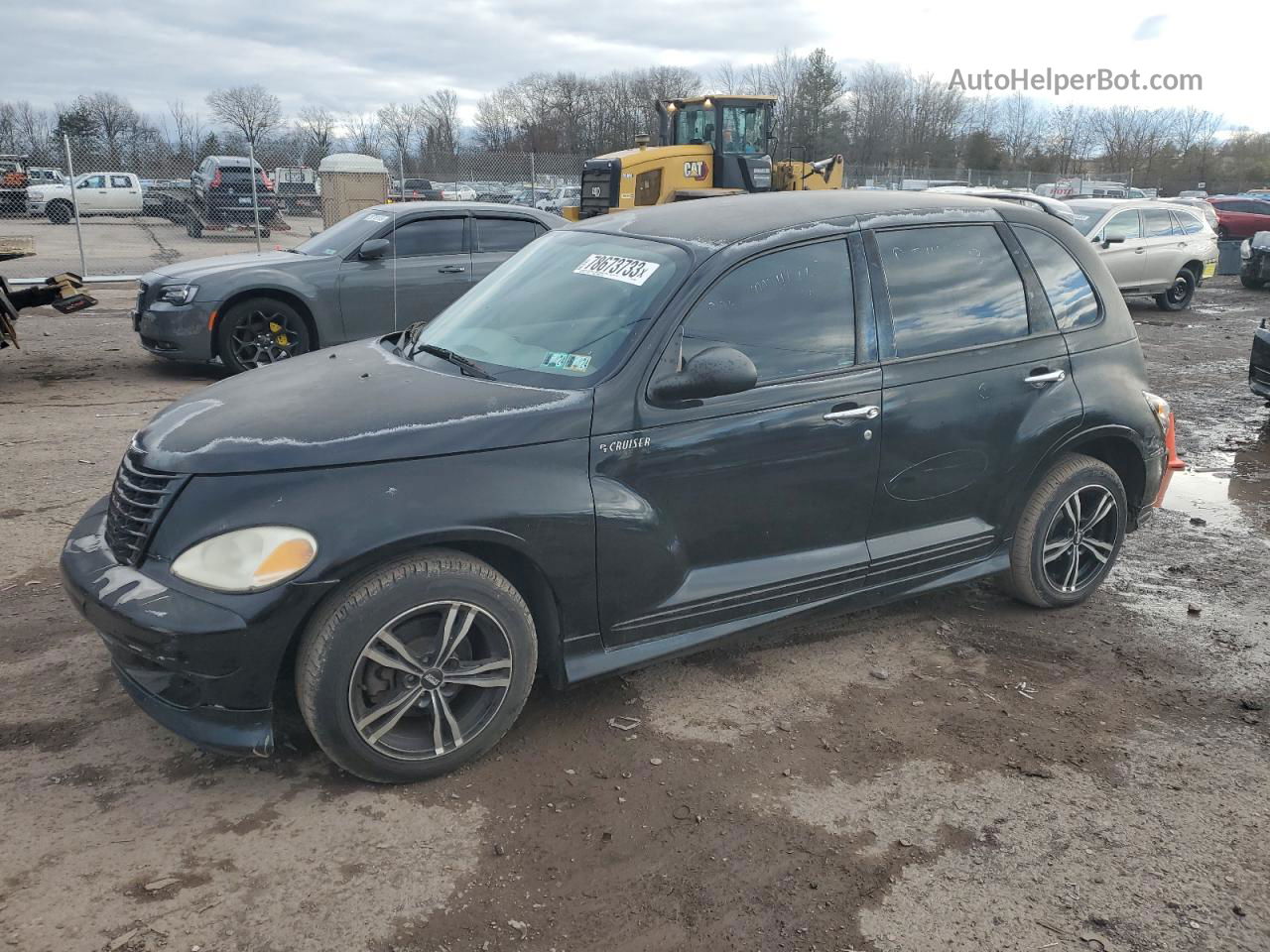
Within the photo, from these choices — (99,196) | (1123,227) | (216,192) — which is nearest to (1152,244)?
(1123,227)

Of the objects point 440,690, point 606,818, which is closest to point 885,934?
point 606,818

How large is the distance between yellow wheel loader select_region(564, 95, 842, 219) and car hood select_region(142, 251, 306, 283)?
28.0 feet

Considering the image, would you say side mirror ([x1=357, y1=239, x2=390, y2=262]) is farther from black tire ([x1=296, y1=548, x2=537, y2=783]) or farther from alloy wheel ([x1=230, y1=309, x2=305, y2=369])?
black tire ([x1=296, y1=548, x2=537, y2=783])

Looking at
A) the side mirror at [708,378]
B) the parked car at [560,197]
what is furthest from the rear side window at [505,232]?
the parked car at [560,197]

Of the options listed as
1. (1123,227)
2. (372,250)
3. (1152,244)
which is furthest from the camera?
(1152,244)

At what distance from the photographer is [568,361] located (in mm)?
3701

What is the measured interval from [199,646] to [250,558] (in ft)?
0.95

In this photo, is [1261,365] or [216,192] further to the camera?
[216,192]

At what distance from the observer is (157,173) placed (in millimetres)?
27938

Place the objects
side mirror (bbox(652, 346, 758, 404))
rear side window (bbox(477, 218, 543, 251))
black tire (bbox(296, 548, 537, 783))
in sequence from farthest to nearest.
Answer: rear side window (bbox(477, 218, 543, 251))
side mirror (bbox(652, 346, 758, 404))
black tire (bbox(296, 548, 537, 783))

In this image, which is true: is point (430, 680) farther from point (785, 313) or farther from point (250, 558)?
point (785, 313)

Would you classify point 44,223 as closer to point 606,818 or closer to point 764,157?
point 764,157

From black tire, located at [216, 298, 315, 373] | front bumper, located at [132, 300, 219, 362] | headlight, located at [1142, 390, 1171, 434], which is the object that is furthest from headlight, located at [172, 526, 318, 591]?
front bumper, located at [132, 300, 219, 362]

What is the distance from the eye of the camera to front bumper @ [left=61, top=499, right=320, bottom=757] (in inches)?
117
